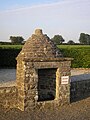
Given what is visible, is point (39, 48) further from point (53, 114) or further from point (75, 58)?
point (75, 58)

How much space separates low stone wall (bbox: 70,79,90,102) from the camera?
1343 centimetres

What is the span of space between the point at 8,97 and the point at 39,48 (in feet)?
7.39

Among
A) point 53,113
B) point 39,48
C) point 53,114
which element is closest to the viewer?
point 53,114

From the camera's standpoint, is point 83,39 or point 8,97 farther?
point 83,39

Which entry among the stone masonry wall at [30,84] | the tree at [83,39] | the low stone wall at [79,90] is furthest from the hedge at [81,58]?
the tree at [83,39]

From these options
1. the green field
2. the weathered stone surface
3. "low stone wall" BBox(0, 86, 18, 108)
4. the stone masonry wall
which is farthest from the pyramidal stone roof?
the green field

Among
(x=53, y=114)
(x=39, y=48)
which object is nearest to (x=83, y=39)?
(x=39, y=48)

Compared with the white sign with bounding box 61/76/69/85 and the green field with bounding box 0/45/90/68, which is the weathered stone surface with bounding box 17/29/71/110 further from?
the green field with bounding box 0/45/90/68

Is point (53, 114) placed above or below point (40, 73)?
below

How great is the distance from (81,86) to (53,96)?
209 centimetres

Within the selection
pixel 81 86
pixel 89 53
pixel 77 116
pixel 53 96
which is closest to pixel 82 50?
pixel 89 53

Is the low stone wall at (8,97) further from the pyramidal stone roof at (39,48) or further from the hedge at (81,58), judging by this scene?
the hedge at (81,58)

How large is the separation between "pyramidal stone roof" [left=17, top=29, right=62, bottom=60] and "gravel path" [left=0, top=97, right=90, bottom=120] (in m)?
2.07

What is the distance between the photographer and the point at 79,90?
13.9m
